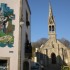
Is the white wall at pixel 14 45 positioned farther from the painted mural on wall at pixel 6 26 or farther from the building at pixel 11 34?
the painted mural on wall at pixel 6 26

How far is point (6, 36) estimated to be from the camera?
25422mm

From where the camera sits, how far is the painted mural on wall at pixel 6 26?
25.4 meters

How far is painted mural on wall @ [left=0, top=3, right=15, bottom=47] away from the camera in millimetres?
25359

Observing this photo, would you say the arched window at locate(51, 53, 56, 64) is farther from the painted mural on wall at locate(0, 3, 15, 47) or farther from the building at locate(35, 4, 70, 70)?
the painted mural on wall at locate(0, 3, 15, 47)

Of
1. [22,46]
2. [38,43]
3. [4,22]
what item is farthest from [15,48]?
[38,43]

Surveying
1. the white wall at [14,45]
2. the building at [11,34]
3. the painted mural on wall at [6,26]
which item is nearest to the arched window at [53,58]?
the building at [11,34]

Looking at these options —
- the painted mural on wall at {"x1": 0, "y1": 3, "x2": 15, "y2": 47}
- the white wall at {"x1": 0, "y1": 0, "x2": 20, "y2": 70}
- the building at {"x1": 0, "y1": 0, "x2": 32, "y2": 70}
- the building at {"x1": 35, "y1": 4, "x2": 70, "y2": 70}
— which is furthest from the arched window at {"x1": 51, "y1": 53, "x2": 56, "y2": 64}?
the painted mural on wall at {"x1": 0, "y1": 3, "x2": 15, "y2": 47}

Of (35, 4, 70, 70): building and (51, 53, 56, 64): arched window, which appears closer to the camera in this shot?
(35, 4, 70, 70): building

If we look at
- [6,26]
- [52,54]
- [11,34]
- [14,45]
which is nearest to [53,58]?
[52,54]

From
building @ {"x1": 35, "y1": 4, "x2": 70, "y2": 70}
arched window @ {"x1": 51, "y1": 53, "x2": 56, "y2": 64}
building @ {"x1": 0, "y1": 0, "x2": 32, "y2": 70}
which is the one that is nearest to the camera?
building @ {"x1": 0, "y1": 0, "x2": 32, "y2": 70}

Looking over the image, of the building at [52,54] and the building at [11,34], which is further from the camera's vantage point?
the building at [52,54]

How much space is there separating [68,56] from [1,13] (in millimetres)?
40007

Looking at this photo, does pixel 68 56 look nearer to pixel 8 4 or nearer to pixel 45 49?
pixel 45 49

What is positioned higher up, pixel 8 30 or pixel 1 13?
pixel 1 13
